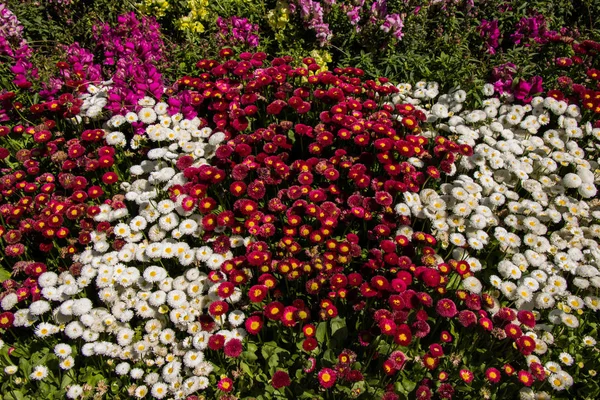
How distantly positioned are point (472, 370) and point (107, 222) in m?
2.62

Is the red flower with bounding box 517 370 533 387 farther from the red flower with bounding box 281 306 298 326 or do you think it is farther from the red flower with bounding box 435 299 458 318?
the red flower with bounding box 281 306 298 326

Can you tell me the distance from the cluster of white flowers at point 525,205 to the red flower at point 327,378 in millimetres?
1004

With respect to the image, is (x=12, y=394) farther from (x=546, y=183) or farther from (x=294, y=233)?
(x=546, y=183)

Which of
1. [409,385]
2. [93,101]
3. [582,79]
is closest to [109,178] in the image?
[93,101]

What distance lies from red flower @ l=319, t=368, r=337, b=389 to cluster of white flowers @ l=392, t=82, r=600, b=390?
39.5 inches

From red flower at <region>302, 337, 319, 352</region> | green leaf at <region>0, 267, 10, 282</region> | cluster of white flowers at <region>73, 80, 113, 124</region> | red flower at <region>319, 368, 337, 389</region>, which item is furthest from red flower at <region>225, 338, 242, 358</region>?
cluster of white flowers at <region>73, 80, 113, 124</region>

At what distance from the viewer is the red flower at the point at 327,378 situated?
252cm

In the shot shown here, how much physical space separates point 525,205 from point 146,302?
8.88ft

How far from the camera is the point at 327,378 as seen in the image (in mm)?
2543

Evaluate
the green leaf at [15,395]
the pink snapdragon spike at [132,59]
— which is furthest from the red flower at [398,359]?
the pink snapdragon spike at [132,59]

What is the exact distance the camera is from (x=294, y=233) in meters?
3.15

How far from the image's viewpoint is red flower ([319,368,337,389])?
99.1 inches

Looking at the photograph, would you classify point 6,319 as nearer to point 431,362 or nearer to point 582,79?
point 431,362

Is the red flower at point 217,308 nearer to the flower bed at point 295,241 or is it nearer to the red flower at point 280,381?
the flower bed at point 295,241
